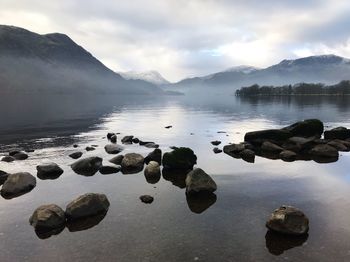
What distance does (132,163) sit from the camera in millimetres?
30281

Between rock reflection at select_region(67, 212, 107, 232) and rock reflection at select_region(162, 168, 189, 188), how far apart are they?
765 centimetres

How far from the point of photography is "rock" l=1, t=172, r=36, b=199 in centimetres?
2347

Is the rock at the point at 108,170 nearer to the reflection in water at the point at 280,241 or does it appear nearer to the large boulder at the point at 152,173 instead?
the large boulder at the point at 152,173

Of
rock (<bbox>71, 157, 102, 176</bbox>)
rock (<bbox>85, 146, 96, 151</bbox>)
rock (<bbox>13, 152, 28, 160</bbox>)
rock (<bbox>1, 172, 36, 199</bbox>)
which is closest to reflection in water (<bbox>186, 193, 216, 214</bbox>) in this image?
rock (<bbox>71, 157, 102, 176</bbox>)

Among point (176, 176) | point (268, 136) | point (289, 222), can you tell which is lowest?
point (176, 176)

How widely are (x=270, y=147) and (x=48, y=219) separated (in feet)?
87.2

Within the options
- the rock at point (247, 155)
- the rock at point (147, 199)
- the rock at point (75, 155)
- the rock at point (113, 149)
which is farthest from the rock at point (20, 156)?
the rock at point (247, 155)

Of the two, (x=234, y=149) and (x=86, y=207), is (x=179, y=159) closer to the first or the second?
(x=234, y=149)

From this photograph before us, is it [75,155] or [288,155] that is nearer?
[288,155]

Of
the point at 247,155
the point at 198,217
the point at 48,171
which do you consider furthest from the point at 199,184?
the point at 247,155

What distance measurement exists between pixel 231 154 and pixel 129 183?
1443 cm

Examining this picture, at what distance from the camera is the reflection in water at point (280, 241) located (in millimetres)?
15867

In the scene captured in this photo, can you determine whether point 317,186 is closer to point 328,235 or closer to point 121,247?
point 328,235

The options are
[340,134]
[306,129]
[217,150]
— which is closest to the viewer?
[217,150]
